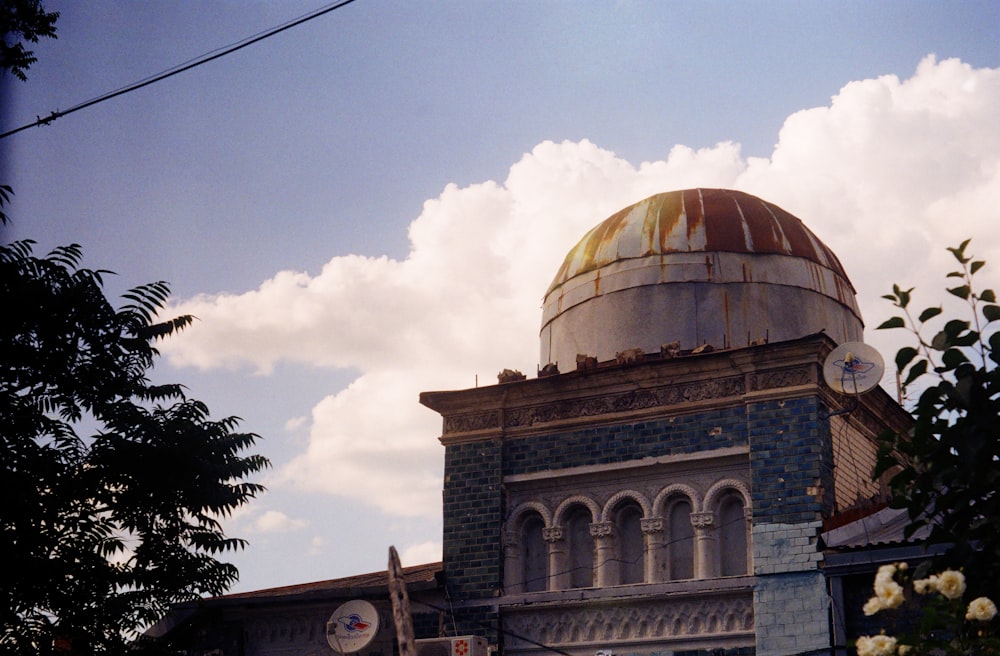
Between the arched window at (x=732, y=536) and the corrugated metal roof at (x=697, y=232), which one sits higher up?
the corrugated metal roof at (x=697, y=232)

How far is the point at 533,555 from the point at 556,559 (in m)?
0.61

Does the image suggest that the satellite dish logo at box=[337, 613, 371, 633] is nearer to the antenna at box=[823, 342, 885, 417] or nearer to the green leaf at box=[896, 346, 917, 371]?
the antenna at box=[823, 342, 885, 417]

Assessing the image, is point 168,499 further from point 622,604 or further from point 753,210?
point 753,210

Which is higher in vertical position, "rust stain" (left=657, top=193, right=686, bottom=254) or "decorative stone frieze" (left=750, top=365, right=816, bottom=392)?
"rust stain" (left=657, top=193, right=686, bottom=254)

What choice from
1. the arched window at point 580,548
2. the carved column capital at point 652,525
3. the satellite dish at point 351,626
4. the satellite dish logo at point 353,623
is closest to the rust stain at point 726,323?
the carved column capital at point 652,525

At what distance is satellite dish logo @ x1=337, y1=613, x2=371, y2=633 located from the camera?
20.2 meters

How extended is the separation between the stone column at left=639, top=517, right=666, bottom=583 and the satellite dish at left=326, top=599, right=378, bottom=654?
4.44 meters

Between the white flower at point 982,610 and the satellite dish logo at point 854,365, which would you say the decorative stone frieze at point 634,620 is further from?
the white flower at point 982,610

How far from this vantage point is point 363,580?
23.5 metres

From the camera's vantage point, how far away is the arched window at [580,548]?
20.8 m

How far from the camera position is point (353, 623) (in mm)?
20234

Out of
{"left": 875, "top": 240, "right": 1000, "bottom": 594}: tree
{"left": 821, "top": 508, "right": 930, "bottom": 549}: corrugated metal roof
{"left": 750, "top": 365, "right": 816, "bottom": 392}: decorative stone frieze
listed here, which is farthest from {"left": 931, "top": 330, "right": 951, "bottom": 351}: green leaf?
{"left": 750, "top": 365, "right": 816, "bottom": 392}: decorative stone frieze

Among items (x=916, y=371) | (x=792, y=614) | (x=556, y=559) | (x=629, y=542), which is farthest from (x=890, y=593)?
(x=556, y=559)

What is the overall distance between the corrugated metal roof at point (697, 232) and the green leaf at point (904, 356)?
14192 mm
